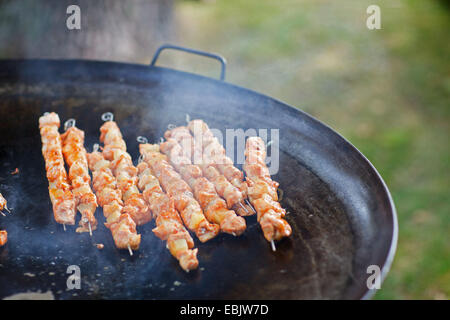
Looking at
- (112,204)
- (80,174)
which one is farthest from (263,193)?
(80,174)

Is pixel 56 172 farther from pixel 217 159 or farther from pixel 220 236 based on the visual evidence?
pixel 220 236

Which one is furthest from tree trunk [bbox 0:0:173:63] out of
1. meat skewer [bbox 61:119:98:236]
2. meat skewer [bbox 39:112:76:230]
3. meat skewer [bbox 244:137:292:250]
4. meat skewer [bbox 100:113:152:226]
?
meat skewer [bbox 244:137:292:250]

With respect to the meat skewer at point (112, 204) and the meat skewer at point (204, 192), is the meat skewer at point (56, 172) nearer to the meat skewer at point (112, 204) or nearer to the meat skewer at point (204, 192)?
the meat skewer at point (112, 204)

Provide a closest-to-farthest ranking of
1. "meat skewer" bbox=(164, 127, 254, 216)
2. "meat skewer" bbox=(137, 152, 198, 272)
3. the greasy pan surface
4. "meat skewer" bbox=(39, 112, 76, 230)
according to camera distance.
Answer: the greasy pan surface → "meat skewer" bbox=(137, 152, 198, 272) → "meat skewer" bbox=(39, 112, 76, 230) → "meat skewer" bbox=(164, 127, 254, 216)

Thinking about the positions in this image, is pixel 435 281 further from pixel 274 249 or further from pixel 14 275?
pixel 14 275

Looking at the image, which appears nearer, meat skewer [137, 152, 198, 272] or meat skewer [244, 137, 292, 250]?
meat skewer [137, 152, 198, 272]

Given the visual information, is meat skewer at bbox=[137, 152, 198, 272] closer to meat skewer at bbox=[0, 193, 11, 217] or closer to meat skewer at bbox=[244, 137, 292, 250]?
meat skewer at bbox=[244, 137, 292, 250]

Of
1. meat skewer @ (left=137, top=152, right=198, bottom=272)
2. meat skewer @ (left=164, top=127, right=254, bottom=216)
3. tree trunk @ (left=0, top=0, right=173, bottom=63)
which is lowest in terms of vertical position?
meat skewer @ (left=137, top=152, right=198, bottom=272)

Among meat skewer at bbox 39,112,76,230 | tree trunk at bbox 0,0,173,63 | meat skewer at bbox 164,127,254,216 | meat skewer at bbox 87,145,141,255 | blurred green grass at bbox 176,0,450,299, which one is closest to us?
meat skewer at bbox 87,145,141,255

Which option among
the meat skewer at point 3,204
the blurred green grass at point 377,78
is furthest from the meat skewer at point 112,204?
the blurred green grass at point 377,78
